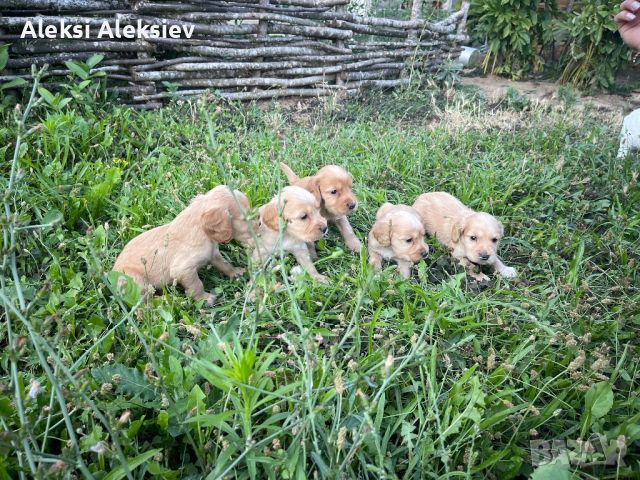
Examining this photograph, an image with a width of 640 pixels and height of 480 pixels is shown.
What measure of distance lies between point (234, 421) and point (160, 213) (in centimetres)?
250

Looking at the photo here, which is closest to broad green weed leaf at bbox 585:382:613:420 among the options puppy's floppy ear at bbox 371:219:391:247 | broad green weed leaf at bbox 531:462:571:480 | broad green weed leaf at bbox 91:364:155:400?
broad green weed leaf at bbox 531:462:571:480

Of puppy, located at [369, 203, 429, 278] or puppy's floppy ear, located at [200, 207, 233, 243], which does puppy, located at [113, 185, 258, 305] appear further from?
puppy, located at [369, 203, 429, 278]

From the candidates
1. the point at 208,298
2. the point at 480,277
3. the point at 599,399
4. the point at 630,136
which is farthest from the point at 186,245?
the point at 630,136

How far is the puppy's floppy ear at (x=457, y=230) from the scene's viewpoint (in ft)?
12.5

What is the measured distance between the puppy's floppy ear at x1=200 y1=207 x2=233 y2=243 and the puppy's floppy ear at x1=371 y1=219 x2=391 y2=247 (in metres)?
1.11

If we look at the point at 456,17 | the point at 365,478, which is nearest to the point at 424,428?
the point at 365,478

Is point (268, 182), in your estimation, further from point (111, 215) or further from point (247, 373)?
point (247, 373)

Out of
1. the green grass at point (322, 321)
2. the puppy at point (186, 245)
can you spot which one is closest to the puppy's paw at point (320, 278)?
the green grass at point (322, 321)

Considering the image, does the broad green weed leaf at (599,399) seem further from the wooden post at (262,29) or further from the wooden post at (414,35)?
the wooden post at (414,35)

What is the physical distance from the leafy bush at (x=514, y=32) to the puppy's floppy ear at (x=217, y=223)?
32.4 feet

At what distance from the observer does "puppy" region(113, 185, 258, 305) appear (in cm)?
324

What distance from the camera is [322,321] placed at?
319 centimetres

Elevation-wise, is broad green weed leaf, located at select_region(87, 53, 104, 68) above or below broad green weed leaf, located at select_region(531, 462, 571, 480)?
above

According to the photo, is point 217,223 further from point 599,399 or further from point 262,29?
point 262,29
